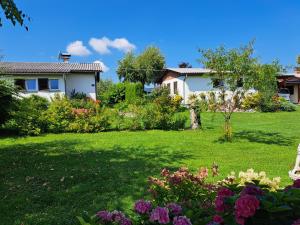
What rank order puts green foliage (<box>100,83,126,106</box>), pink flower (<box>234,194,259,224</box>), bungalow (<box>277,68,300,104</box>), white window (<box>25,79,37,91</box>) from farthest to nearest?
bungalow (<box>277,68,300,104</box>)
green foliage (<box>100,83,126,106</box>)
white window (<box>25,79,37,91</box>)
pink flower (<box>234,194,259,224</box>)

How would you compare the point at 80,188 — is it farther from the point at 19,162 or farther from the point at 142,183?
the point at 19,162

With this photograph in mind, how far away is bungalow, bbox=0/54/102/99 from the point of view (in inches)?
1128

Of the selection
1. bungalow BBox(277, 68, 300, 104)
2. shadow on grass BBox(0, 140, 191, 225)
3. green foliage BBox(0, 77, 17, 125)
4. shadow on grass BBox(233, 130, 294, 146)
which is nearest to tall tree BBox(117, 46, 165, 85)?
bungalow BBox(277, 68, 300, 104)

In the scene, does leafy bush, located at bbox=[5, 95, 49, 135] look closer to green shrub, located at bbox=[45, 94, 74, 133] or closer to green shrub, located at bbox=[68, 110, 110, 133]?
green shrub, located at bbox=[45, 94, 74, 133]

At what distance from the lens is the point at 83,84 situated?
3084 centimetres

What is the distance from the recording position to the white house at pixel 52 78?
28.7 metres

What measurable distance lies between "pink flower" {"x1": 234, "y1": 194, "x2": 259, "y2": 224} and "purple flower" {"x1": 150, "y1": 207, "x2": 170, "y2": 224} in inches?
17.7

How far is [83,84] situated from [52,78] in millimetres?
2795

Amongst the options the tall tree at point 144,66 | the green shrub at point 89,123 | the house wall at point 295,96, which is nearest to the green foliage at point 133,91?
the green shrub at point 89,123

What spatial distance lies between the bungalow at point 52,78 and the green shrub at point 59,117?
1249 cm

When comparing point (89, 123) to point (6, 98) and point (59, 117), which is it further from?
point (6, 98)

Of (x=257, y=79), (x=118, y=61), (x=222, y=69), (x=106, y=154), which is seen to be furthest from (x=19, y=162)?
(x=118, y=61)

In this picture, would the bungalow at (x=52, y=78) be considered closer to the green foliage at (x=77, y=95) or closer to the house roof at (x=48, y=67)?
the house roof at (x=48, y=67)

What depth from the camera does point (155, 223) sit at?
227 centimetres
